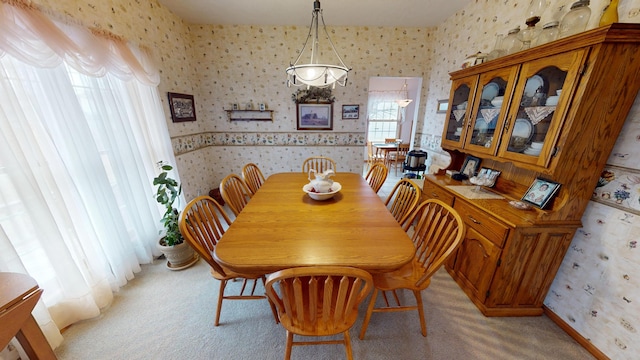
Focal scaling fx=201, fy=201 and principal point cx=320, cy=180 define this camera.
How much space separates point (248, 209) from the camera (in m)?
1.50

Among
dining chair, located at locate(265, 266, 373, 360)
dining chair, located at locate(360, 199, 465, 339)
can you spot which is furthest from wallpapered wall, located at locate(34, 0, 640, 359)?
dining chair, located at locate(265, 266, 373, 360)

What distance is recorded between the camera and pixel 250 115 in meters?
3.37

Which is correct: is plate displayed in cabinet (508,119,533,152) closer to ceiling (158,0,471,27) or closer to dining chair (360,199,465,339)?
dining chair (360,199,465,339)

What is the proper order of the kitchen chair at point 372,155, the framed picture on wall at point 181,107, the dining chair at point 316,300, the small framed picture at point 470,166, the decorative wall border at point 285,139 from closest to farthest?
the dining chair at point 316,300 → the small framed picture at point 470,166 → the framed picture on wall at point 181,107 → the decorative wall border at point 285,139 → the kitchen chair at point 372,155

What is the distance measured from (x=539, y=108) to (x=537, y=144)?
233 mm

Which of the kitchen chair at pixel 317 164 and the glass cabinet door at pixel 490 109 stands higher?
the glass cabinet door at pixel 490 109

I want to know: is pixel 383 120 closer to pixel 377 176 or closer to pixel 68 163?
pixel 377 176

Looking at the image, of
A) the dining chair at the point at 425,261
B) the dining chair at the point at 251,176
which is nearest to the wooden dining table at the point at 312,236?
the dining chair at the point at 425,261

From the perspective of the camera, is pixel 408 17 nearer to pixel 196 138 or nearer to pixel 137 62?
pixel 137 62

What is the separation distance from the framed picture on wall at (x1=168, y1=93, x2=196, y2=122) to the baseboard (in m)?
4.14

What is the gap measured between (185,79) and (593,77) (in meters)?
3.91

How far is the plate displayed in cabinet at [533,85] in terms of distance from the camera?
4.31ft

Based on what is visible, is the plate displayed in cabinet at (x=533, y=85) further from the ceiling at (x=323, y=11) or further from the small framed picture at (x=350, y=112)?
the small framed picture at (x=350, y=112)

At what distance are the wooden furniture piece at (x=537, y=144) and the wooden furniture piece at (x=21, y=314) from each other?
2.50 metres
